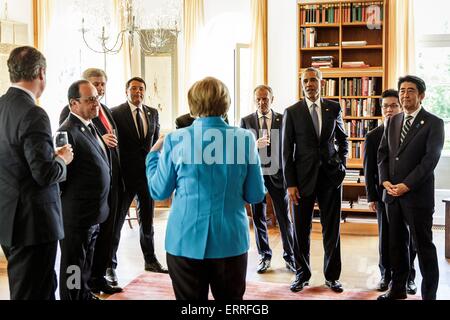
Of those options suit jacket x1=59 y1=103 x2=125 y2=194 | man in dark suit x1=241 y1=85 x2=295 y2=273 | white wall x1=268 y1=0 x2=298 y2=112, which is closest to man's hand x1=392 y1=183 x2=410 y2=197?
man in dark suit x1=241 y1=85 x2=295 y2=273

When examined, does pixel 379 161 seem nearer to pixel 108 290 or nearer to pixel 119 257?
pixel 108 290

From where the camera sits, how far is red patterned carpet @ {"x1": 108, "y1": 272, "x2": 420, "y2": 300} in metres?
4.09

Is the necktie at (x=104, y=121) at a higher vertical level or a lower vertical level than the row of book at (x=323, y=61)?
lower

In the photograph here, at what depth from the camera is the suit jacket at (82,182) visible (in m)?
3.40

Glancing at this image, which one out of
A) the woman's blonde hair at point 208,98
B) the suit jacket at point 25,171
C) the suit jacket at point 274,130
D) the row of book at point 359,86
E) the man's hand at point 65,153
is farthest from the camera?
the row of book at point 359,86

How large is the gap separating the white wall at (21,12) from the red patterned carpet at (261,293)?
3927 millimetres

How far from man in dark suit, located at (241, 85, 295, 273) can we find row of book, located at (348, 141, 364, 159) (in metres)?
2.10

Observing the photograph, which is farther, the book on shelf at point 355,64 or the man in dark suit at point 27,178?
the book on shelf at point 355,64

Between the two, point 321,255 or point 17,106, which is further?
point 321,255

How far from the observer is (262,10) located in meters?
7.12

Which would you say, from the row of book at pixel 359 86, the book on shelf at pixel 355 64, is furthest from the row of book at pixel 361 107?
the book on shelf at pixel 355 64

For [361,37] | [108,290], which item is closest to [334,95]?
[361,37]

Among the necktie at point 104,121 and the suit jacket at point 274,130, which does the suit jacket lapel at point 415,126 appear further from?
the necktie at point 104,121
